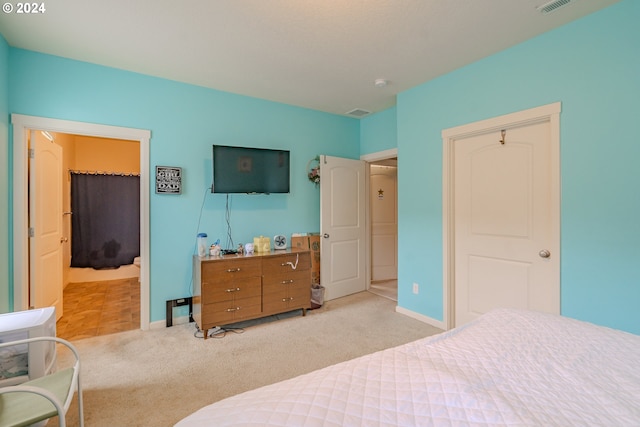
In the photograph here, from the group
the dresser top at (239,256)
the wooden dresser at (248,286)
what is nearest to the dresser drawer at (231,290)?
the wooden dresser at (248,286)

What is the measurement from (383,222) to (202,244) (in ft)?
10.6

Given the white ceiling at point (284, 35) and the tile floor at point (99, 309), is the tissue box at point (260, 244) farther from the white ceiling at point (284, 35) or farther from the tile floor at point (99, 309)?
the white ceiling at point (284, 35)

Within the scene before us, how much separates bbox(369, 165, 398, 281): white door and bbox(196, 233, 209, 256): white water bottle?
2.94 meters

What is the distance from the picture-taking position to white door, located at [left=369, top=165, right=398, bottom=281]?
204 inches

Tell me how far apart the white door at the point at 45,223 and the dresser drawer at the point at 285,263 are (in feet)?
6.79

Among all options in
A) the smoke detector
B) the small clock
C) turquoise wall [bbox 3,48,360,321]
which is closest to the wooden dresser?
the small clock

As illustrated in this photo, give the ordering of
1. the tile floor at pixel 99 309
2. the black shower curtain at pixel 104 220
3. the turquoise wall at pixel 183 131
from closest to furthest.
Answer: the turquoise wall at pixel 183 131 → the tile floor at pixel 99 309 → the black shower curtain at pixel 104 220

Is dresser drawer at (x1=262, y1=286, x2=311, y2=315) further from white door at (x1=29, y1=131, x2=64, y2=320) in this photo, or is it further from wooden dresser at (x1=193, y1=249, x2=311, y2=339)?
white door at (x1=29, y1=131, x2=64, y2=320)

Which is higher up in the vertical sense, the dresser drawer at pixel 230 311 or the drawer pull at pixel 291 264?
the drawer pull at pixel 291 264

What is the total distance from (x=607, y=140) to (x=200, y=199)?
3.58 m

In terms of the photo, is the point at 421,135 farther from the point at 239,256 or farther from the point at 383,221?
the point at 239,256

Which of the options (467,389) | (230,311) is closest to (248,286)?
(230,311)

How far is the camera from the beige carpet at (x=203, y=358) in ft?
6.17

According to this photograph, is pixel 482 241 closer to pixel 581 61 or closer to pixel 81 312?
pixel 581 61
